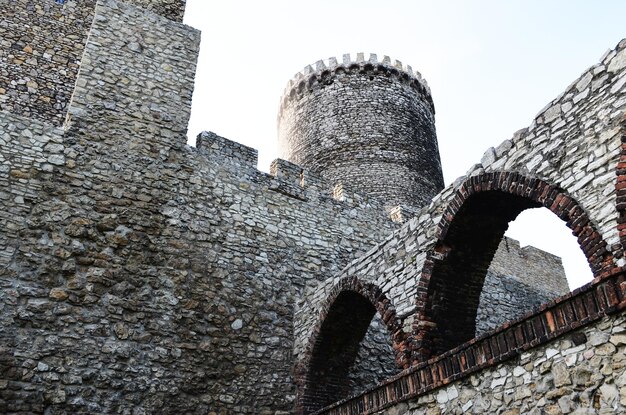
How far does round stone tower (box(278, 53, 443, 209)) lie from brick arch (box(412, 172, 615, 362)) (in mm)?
6531

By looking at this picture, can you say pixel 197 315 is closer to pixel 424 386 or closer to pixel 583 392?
pixel 424 386

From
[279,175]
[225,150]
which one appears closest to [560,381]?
[279,175]

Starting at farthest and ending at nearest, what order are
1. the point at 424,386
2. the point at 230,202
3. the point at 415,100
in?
the point at 415,100
the point at 230,202
the point at 424,386

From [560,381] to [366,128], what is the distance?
34.1 ft

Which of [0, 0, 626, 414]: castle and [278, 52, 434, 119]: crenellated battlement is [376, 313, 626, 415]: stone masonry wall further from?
[278, 52, 434, 119]: crenellated battlement

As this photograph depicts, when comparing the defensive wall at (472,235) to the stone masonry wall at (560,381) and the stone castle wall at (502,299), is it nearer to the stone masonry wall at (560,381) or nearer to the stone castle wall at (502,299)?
the stone masonry wall at (560,381)

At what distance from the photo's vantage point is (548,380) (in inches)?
164

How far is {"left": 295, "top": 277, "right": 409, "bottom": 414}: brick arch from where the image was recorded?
24.7 feet

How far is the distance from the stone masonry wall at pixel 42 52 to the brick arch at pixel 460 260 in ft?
21.1

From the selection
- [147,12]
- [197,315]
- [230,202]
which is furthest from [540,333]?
[147,12]

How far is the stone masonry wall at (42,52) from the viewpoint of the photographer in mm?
9406

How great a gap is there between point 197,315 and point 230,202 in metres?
1.99

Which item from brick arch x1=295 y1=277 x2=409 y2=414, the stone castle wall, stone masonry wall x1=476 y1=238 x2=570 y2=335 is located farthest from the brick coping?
stone masonry wall x1=476 y1=238 x2=570 y2=335

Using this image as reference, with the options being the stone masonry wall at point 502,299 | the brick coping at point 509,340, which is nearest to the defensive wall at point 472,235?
the brick coping at point 509,340
